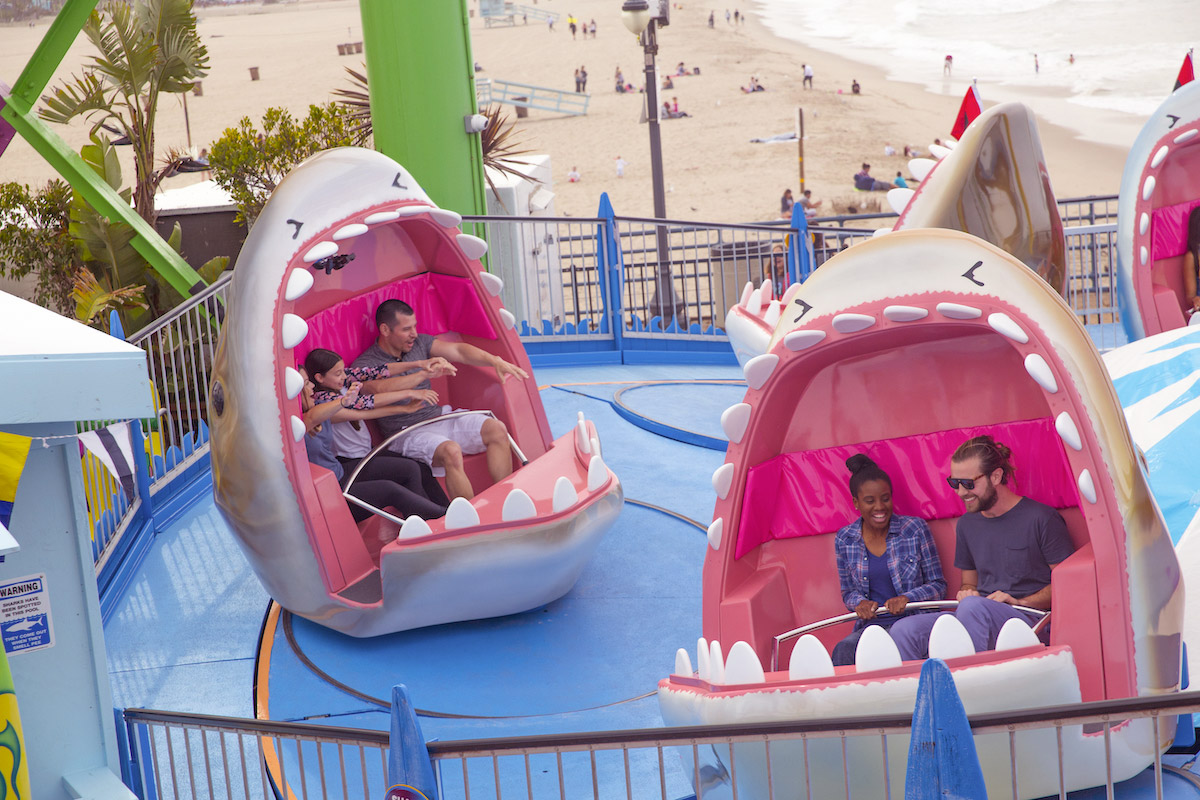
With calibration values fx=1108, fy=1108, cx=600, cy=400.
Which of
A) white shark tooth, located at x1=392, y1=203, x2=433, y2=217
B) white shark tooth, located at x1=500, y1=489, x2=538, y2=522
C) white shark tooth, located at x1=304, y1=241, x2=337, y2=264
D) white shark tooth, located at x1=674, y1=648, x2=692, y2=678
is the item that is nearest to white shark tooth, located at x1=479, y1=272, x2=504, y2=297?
white shark tooth, located at x1=392, y1=203, x2=433, y2=217

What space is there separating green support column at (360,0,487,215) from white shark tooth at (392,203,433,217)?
5154mm

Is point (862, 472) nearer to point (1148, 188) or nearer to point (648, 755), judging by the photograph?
point (648, 755)

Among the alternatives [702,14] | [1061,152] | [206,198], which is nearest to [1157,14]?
[1061,152]

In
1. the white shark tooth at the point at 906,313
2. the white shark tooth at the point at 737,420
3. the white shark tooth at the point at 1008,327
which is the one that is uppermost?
the white shark tooth at the point at 906,313

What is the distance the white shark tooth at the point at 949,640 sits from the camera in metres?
3.27

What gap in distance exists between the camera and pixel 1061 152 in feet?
113

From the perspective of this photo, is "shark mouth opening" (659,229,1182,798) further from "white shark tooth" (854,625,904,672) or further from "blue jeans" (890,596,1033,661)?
"blue jeans" (890,596,1033,661)

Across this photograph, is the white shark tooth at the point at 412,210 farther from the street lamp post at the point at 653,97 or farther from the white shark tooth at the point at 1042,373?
the street lamp post at the point at 653,97

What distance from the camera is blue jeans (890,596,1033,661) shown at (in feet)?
11.7

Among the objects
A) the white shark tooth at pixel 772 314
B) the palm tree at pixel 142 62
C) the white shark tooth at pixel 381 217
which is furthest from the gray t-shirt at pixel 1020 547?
the palm tree at pixel 142 62

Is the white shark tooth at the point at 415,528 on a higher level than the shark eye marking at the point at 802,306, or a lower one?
lower

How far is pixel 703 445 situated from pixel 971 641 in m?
4.66

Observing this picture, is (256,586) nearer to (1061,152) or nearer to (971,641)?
(971,641)

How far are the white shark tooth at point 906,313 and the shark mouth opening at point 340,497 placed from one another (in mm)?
1900
